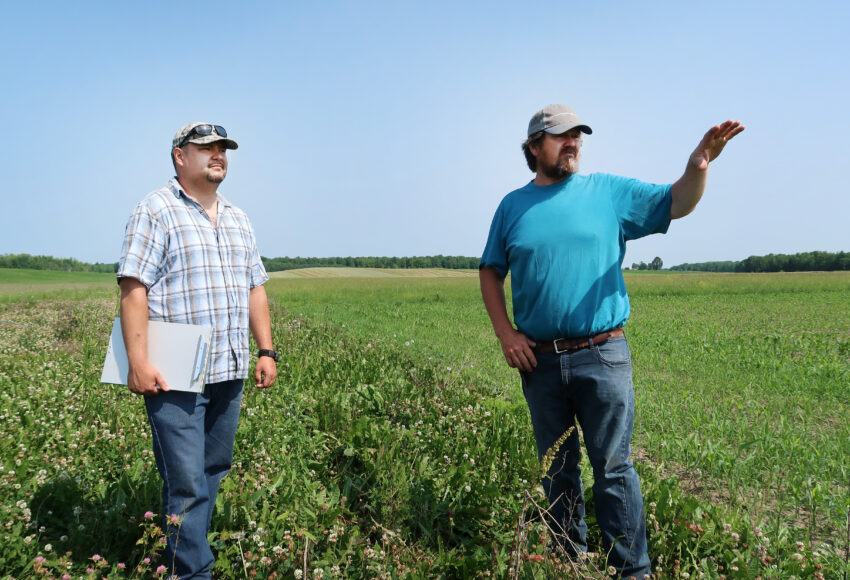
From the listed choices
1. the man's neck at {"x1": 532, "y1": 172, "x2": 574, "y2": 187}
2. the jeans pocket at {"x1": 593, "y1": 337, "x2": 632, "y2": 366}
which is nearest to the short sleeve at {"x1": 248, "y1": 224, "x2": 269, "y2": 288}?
the man's neck at {"x1": 532, "y1": 172, "x2": 574, "y2": 187}

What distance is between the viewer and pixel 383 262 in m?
103

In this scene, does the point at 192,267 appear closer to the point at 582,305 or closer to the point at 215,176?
the point at 215,176

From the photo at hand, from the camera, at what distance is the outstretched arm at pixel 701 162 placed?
2.46 m

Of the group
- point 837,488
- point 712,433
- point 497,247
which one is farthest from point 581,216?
point 712,433

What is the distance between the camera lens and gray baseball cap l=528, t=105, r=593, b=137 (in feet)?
8.40

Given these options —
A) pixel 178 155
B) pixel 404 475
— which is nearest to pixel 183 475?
pixel 404 475

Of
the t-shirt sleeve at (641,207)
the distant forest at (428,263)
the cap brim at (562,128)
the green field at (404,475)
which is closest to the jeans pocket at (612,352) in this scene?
the t-shirt sleeve at (641,207)

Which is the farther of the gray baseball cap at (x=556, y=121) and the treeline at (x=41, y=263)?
the treeline at (x=41, y=263)

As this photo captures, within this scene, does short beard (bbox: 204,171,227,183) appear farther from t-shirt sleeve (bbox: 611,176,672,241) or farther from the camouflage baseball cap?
t-shirt sleeve (bbox: 611,176,672,241)

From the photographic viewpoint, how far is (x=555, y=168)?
8.71 ft

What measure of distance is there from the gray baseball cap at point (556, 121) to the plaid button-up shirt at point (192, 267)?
1714 mm

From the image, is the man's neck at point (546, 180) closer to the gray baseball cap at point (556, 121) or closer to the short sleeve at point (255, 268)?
the gray baseball cap at point (556, 121)

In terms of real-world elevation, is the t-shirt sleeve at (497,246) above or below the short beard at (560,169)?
below

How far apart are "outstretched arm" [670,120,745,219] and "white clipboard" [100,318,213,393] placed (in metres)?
2.49
